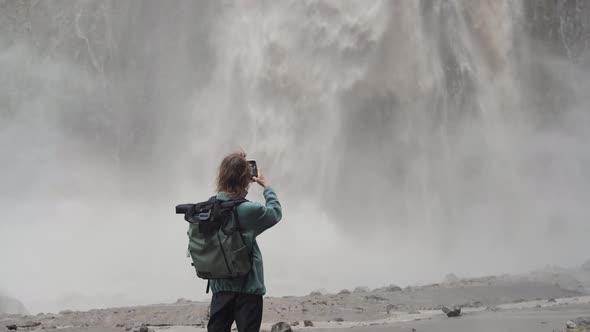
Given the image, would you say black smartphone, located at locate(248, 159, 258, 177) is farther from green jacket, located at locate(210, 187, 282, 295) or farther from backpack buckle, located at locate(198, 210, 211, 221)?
backpack buckle, located at locate(198, 210, 211, 221)

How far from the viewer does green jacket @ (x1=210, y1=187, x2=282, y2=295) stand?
9.53ft

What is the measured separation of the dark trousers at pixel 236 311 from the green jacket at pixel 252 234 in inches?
1.3

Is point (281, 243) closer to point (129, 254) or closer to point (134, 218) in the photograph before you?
point (129, 254)

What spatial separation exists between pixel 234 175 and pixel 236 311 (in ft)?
2.13

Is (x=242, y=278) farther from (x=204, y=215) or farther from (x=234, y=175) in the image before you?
(x=234, y=175)

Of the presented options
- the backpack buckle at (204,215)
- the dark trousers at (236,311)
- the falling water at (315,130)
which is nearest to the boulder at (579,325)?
the dark trousers at (236,311)

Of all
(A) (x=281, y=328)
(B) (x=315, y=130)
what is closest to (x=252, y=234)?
(A) (x=281, y=328)

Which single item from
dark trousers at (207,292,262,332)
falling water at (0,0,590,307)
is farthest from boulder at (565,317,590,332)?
falling water at (0,0,590,307)

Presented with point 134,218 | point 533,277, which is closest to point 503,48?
point 533,277

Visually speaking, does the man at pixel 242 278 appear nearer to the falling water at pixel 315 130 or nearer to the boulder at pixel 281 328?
the boulder at pixel 281 328

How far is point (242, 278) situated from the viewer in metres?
2.94

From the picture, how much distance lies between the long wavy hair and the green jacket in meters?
0.05

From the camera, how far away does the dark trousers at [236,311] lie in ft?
9.60

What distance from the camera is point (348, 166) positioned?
61.0 ft
